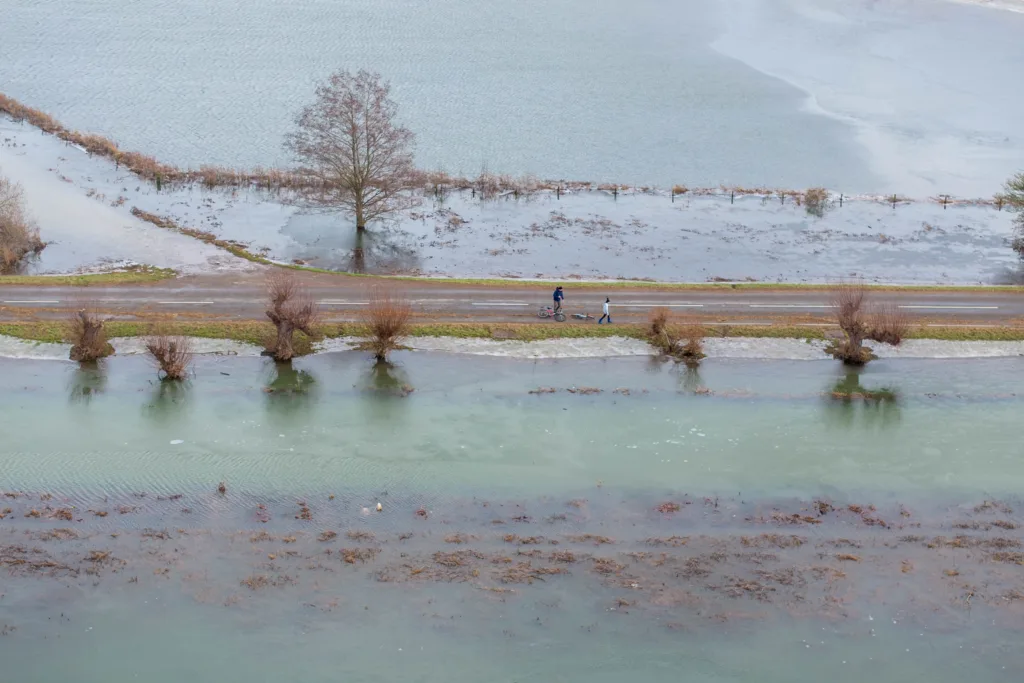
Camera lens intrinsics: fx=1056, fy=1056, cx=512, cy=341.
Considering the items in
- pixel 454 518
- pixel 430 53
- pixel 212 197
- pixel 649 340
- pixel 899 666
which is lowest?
pixel 899 666

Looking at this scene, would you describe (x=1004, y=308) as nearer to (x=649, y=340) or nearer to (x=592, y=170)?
(x=649, y=340)

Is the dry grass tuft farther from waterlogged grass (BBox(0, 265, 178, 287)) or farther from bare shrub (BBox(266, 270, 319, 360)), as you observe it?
waterlogged grass (BBox(0, 265, 178, 287))

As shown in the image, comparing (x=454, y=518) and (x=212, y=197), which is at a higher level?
A: (x=212, y=197)

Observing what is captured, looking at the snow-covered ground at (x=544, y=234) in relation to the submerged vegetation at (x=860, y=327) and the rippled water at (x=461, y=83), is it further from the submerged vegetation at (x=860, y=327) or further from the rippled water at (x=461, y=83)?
the submerged vegetation at (x=860, y=327)

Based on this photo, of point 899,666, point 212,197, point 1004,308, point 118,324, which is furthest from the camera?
point 212,197

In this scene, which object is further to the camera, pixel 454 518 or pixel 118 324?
pixel 118 324

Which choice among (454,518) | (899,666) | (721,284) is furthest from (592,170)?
(899,666)

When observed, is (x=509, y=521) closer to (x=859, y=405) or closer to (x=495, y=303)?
(x=859, y=405)

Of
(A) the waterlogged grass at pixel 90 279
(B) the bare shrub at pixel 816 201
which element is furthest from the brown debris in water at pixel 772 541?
(B) the bare shrub at pixel 816 201
